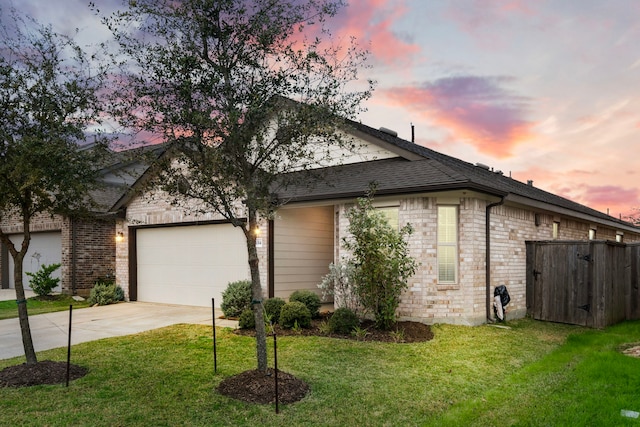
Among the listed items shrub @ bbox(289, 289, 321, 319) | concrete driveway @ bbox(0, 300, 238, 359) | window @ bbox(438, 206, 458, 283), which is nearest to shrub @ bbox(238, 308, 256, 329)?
concrete driveway @ bbox(0, 300, 238, 359)

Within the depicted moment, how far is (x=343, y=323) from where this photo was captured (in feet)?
28.6

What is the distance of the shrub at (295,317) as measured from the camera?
9227 mm

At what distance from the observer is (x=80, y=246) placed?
15.8 metres

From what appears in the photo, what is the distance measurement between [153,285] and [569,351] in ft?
38.5

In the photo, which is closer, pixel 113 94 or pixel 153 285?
pixel 113 94

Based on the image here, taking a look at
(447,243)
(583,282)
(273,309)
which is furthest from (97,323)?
(583,282)

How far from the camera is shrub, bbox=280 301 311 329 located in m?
9.23

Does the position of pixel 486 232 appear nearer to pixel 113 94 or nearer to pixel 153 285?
pixel 113 94

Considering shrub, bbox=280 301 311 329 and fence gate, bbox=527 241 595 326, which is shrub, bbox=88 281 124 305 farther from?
fence gate, bbox=527 241 595 326

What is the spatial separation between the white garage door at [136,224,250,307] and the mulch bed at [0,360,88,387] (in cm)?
605

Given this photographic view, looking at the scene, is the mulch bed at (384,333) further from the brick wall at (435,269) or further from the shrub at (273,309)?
the brick wall at (435,269)

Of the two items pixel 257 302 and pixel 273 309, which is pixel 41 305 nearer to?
pixel 273 309

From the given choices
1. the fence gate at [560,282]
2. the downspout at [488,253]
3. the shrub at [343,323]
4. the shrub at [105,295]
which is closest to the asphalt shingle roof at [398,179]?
the downspout at [488,253]

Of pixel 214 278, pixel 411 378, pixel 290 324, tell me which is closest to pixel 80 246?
pixel 214 278
